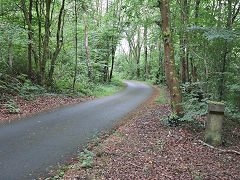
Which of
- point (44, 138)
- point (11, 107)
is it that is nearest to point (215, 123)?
point (44, 138)

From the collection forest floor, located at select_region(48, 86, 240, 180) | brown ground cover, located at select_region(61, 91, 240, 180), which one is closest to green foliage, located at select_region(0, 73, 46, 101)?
forest floor, located at select_region(48, 86, 240, 180)

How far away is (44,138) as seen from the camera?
16.6ft

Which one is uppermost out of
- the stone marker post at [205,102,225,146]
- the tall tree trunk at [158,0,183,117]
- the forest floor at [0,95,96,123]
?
the tall tree trunk at [158,0,183,117]

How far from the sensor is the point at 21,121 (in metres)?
6.50

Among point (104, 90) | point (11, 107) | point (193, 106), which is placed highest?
point (193, 106)

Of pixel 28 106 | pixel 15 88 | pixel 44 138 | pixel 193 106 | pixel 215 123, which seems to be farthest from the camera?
pixel 15 88

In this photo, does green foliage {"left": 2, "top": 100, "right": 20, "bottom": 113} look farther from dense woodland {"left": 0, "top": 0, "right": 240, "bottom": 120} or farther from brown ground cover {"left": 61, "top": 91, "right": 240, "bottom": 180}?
brown ground cover {"left": 61, "top": 91, "right": 240, "bottom": 180}

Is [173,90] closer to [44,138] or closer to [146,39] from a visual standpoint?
[44,138]

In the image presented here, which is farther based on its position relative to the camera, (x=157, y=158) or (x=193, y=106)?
(x=193, y=106)

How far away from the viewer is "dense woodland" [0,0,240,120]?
5488 mm

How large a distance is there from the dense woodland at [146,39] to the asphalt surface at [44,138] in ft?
10.0

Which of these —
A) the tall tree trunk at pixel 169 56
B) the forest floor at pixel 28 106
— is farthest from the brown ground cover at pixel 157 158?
the forest floor at pixel 28 106

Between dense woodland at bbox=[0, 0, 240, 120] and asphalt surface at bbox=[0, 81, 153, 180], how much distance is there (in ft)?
10.0

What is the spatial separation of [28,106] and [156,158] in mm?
7042
